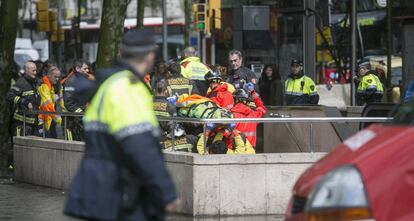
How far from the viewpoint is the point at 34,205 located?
41.4 ft

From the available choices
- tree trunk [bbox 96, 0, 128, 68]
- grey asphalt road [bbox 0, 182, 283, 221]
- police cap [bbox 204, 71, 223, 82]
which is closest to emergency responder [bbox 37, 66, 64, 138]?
grey asphalt road [bbox 0, 182, 283, 221]

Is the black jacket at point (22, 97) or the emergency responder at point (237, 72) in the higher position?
the emergency responder at point (237, 72)

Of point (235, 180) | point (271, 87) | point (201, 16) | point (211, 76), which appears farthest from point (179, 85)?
point (201, 16)

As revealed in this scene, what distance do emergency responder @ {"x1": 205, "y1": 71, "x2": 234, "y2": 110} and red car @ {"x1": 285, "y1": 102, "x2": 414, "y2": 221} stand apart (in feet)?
24.2

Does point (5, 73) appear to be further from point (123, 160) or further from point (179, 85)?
point (123, 160)

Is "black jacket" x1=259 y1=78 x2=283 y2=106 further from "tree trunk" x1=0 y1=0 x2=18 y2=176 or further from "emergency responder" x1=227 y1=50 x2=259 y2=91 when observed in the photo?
"tree trunk" x1=0 y1=0 x2=18 y2=176

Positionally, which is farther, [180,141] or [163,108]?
[163,108]

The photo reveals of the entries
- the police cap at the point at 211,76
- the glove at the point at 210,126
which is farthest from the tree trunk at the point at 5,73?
the glove at the point at 210,126

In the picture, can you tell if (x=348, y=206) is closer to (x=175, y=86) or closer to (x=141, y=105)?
(x=141, y=105)

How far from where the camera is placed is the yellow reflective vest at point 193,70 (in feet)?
47.9

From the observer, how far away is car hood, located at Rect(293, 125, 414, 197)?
5.76 m

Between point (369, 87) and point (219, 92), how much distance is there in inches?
225

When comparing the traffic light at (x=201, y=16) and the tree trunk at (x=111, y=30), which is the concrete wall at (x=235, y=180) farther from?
the traffic light at (x=201, y=16)

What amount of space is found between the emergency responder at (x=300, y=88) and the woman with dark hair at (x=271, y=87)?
1.17 m
